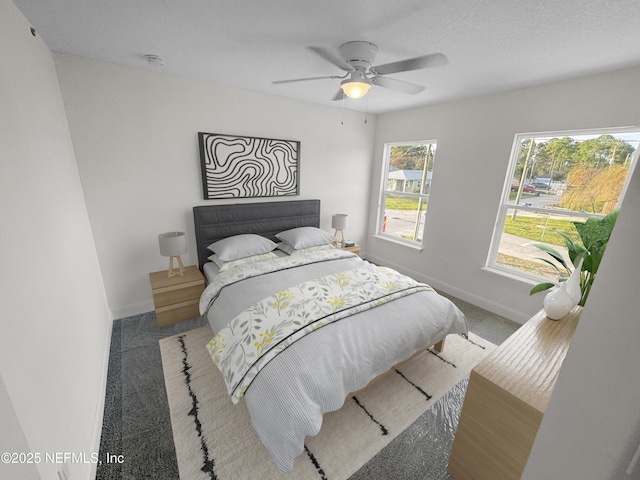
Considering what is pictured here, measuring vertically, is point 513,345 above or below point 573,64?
below

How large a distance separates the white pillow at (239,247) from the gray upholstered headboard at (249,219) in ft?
0.42

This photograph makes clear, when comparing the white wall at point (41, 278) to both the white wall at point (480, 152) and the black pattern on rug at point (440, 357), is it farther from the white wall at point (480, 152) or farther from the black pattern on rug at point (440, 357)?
the white wall at point (480, 152)

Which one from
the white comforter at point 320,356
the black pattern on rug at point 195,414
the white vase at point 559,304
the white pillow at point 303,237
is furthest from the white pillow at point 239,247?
the white vase at point 559,304

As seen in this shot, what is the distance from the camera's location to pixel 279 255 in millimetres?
3143

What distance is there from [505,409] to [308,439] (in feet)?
3.61

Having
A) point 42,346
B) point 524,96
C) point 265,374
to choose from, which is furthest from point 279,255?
point 524,96

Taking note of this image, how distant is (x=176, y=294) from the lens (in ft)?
8.37

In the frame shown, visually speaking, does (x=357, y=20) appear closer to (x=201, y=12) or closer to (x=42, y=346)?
(x=201, y=12)

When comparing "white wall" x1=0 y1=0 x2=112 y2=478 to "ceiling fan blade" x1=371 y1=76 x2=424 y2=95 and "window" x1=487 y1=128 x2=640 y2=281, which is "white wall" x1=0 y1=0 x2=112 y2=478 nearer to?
"ceiling fan blade" x1=371 y1=76 x2=424 y2=95

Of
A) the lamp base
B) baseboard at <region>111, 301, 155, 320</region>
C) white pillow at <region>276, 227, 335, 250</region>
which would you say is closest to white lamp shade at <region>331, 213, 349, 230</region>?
white pillow at <region>276, 227, 335, 250</region>

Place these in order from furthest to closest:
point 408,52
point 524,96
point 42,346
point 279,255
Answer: point 279,255 → point 524,96 → point 408,52 → point 42,346

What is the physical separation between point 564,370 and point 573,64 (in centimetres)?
243

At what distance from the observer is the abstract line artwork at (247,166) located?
2.83 meters

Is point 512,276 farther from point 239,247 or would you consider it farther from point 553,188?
point 239,247
